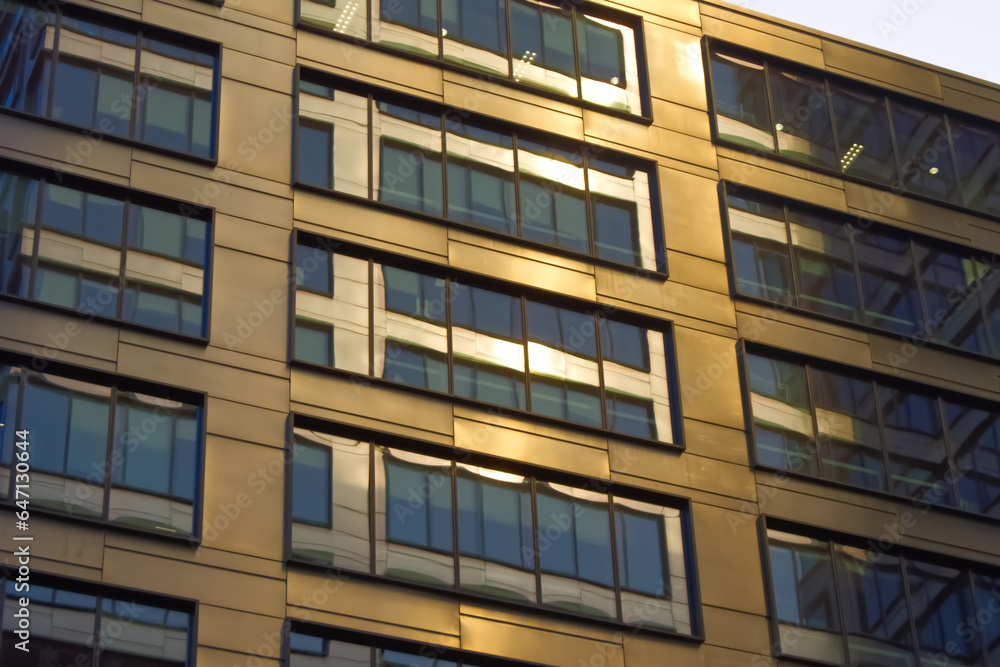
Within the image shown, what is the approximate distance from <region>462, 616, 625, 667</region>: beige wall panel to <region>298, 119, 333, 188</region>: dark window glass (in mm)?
9361

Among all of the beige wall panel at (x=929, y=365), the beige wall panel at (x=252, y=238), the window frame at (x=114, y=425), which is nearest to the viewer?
the window frame at (x=114, y=425)

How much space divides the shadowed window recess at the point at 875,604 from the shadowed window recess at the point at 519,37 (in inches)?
432

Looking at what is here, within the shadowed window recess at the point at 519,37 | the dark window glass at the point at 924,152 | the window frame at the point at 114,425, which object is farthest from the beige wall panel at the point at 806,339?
the window frame at the point at 114,425

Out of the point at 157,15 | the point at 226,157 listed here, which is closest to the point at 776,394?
the point at 226,157

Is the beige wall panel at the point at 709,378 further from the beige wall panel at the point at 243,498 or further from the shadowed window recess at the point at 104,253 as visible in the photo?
the shadowed window recess at the point at 104,253

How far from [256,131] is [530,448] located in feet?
27.0

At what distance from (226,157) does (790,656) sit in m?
14.4

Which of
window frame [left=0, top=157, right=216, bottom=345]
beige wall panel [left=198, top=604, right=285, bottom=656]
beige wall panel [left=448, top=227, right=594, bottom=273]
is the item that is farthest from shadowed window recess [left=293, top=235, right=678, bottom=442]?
beige wall panel [left=198, top=604, right=285, bottom=656]

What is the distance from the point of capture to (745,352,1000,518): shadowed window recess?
1359 inches

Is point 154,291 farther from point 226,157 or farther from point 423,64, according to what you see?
point 423,64

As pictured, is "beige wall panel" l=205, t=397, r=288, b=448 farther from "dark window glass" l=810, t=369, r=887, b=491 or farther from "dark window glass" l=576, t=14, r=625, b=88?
"dark window glass" l=576, t=14, r=625, b=88

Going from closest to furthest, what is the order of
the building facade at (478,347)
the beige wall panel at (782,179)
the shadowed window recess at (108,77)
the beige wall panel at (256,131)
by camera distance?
1. the building facade at (478,347)
2. the shadowed window recess at (108,77)
3. the beige wall panel at (256,131)
4. the beige wall panel at (782,179)

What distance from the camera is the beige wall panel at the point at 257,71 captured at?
33094 millimetres

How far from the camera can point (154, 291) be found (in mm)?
30156
